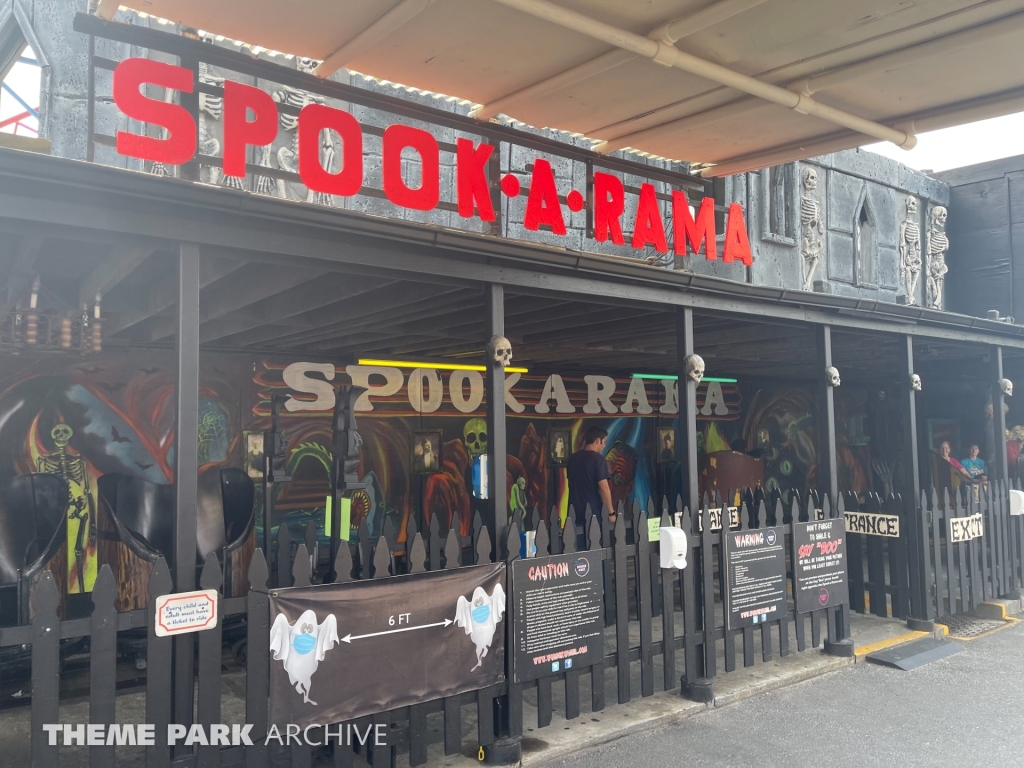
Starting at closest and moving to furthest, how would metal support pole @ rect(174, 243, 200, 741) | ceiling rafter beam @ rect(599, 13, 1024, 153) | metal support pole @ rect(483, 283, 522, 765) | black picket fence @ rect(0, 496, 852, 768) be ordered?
black picket fence @ rect(0, 496, 852, 768)
metal support pole @ rect(174, 243, 200, 741)
ceiling rafter beam @ rect(599, 13, 1024, 153)
metal support pole @ rect(483, 283, 522, 765)

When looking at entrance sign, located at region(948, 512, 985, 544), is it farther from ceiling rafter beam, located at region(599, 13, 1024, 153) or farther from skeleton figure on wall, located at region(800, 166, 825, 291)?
skeleton figure on wall, located at region(800, 166, 825, 291)

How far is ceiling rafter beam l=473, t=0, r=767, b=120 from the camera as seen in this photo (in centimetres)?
385

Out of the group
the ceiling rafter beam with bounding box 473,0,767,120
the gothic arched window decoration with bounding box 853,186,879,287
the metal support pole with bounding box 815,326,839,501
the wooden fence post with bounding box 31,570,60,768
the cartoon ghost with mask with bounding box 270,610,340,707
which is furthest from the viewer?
the gothic arched window decoration with bounding box 853,186,879,287

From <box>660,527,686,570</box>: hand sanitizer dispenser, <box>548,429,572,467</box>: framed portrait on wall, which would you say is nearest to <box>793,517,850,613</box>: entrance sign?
<box>660,527,686,570</box>: hand sanitizer dispenser

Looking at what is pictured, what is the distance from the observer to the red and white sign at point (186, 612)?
3.64m

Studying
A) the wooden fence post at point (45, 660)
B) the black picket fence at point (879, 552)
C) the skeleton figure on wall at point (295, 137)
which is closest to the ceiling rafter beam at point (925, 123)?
the black picket fence at point (879, 552)

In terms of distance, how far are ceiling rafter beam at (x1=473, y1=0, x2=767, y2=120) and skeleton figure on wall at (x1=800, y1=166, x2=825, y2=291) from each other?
12.3 m

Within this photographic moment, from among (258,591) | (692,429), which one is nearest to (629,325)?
(692,429)

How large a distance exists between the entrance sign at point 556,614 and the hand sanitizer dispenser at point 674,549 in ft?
2.27

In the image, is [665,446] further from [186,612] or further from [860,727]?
[186,612]

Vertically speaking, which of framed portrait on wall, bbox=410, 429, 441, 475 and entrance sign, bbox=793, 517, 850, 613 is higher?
framed portrait on wall, bbox=410, 429, 441, 475

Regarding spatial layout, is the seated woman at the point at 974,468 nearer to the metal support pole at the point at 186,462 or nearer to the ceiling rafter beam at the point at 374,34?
the ceiling rafter beam at the point at 374,34

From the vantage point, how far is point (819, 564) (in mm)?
6945

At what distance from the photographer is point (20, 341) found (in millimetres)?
5652
